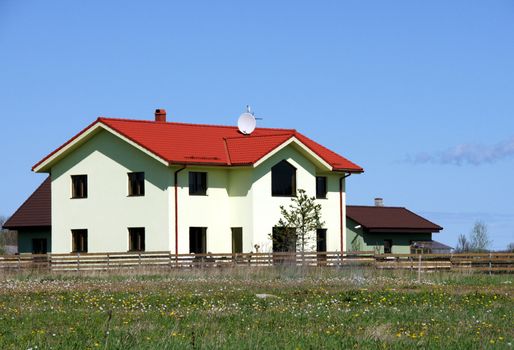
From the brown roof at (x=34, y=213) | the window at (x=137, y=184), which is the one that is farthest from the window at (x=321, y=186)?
the brown roof at (x=34, y=213)

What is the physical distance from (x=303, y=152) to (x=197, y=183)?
561 cm

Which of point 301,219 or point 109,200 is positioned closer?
point 301,219

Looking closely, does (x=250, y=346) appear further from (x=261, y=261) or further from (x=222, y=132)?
(x=222, y=132)

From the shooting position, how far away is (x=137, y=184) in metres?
50.1

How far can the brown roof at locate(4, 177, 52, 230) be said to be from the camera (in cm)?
5973

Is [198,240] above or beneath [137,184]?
beneath

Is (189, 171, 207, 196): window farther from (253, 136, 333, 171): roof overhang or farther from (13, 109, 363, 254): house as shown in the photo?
(253, 136, 333, 171): roof overhang

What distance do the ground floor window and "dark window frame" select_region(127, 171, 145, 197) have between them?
38.7 ft

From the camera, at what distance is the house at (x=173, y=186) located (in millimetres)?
48969

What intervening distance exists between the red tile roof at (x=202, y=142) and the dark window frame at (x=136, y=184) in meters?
1.73

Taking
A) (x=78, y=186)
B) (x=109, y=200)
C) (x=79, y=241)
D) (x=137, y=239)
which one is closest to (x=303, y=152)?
(x=137, y=239)

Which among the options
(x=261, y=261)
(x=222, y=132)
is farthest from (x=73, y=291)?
(x=222, y=132)

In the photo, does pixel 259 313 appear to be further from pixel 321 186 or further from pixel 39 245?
pixel 39 245

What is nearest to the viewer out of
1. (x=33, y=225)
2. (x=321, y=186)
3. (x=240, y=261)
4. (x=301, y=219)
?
(x=240, y=261)
